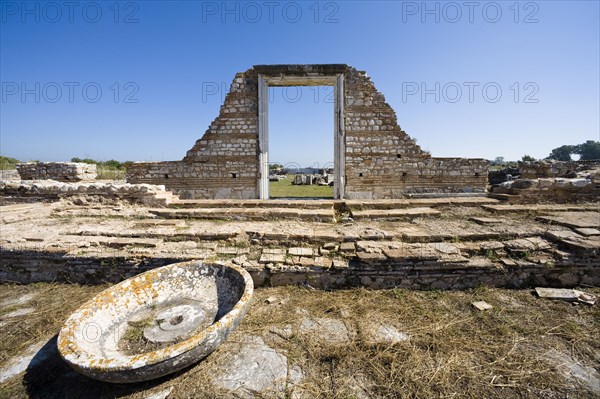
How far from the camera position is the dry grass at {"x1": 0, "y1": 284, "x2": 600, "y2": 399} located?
6.56 ft

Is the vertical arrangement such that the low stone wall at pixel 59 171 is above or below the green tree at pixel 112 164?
below

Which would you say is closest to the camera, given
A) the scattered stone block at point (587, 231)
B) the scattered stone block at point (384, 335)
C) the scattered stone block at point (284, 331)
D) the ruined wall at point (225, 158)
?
the scattered stone block at point (384, 335)

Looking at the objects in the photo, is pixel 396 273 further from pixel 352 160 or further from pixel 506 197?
pixel 352 160

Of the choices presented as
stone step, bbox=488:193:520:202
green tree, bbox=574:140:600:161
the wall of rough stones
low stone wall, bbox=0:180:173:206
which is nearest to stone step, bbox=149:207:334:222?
low stone wall, bbox=0:180:173:206

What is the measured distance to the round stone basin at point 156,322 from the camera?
187cm

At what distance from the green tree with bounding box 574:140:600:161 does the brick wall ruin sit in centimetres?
5827

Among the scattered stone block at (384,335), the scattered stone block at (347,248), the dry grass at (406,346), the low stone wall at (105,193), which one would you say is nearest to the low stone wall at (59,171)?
the low stone wall at (105,193)

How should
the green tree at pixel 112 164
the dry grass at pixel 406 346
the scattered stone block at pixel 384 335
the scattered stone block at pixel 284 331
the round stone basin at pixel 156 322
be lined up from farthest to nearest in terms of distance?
the green tree at pixel 112 164, the scattered stone block at pixel 284 331, the scattered stone block at pixel 384 335, the dry grass at pixel 406 346, the round stone basin at pixel 156 322

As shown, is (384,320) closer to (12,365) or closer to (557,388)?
(557,388)

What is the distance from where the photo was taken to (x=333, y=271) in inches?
139

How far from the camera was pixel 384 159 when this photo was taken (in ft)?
27.3

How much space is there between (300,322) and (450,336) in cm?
154

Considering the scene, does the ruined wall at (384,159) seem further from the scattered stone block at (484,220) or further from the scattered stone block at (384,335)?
the scattered stone block at (384,335)

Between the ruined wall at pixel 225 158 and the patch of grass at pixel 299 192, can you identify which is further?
the patch of grass at pixel 299 192
